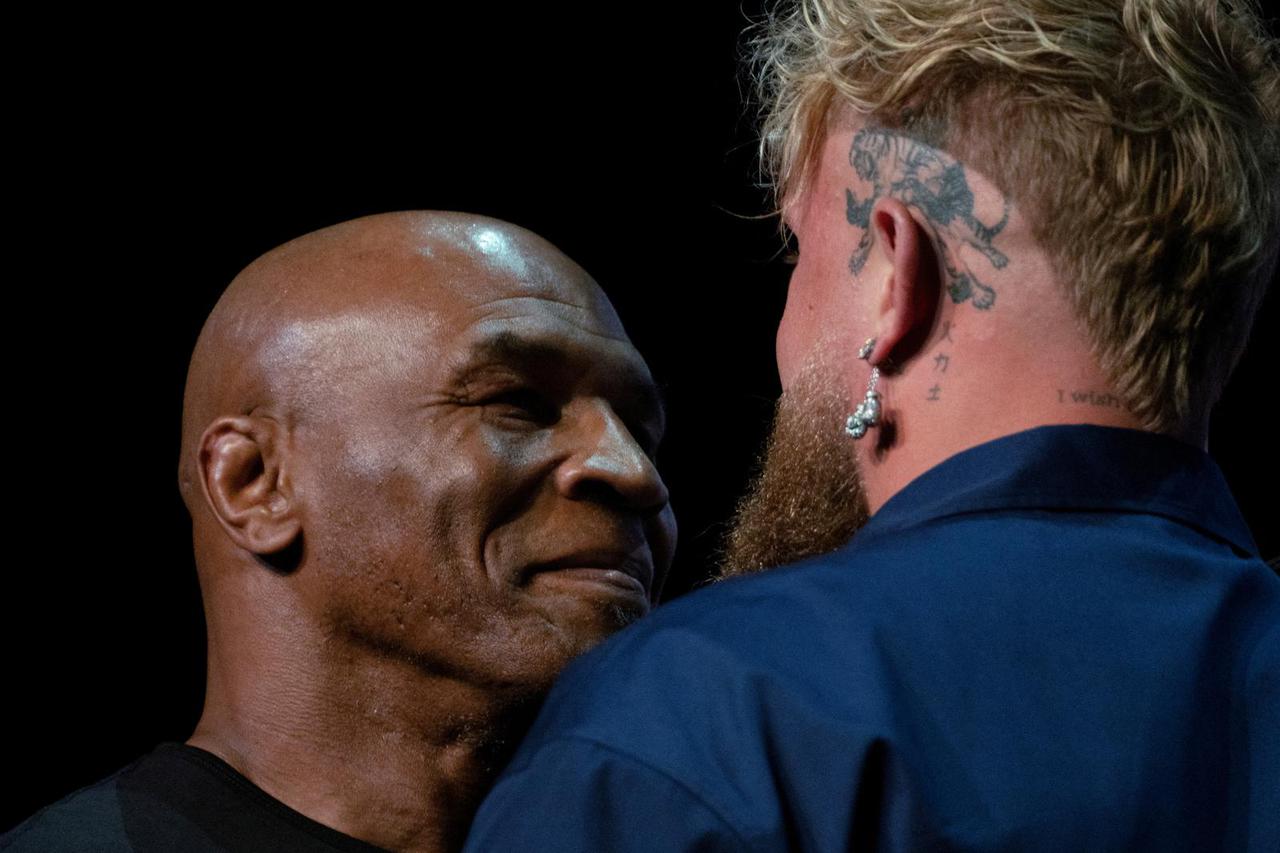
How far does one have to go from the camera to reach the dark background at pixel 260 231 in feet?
9.59

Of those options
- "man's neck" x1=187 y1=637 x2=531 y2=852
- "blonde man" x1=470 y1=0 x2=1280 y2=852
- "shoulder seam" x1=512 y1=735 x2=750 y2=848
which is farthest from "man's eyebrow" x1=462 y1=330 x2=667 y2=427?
"shoulder seam" x1=512 y1=735 x2=750 y2=848

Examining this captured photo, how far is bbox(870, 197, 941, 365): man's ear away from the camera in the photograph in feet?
4.50

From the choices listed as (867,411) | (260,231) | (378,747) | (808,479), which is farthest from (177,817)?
(260,231)

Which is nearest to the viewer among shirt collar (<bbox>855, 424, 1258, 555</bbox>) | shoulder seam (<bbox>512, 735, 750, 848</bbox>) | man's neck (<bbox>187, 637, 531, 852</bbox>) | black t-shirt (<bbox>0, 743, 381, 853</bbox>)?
shoulder seam (<bbox>512, 735, 750, 848</bbox>)

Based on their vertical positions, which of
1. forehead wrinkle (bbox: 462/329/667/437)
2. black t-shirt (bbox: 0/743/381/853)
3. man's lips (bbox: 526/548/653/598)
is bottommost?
black t-shirt (bbox: 0/743/381/853)

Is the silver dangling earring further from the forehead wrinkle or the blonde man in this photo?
the forehead wrinkle

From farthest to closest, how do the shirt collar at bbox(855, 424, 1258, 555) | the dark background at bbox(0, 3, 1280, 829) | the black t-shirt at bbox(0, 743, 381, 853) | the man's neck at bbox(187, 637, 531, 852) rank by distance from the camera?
1. the dark background at bbox(0, 3, 1280, 829)
2. the man's neck at bbox(187, 637, 531, 852)
3. the black t-shirt at bbox(0, 743, 381, 853)
4. the shirt collar at bbox(855, 424, 1258, 555)

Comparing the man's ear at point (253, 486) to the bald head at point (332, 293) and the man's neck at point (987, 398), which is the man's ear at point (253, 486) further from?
the man's neck at point (987, 398)

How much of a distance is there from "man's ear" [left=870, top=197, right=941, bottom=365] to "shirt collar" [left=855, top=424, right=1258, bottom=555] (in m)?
0.14

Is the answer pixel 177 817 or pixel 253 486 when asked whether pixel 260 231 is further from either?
pixel 177 817

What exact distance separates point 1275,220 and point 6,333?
2.31 meters

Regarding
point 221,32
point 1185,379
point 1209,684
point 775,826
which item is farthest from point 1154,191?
point 221,32

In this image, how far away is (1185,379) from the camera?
4.31 ft

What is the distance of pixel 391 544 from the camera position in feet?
6.44
